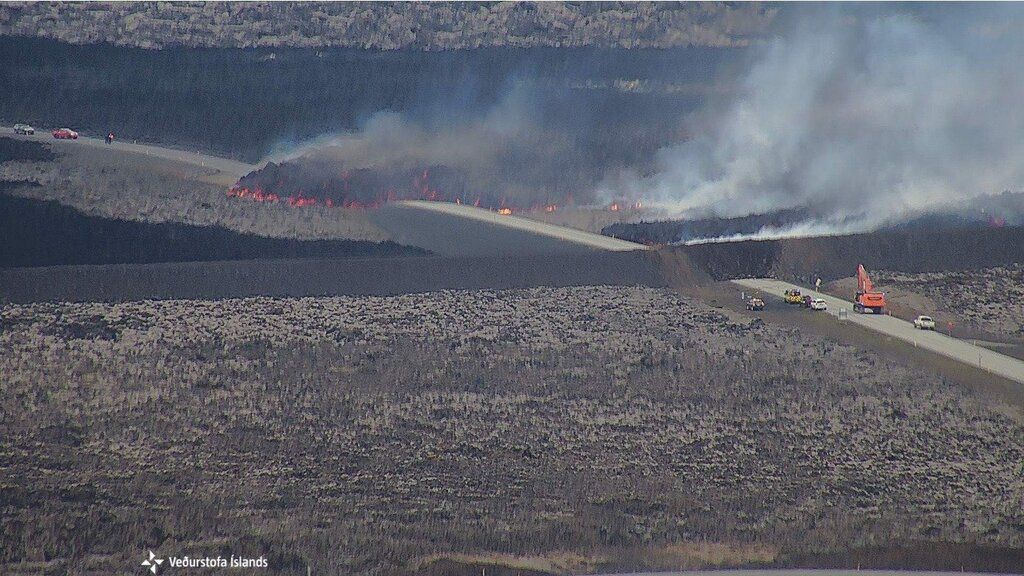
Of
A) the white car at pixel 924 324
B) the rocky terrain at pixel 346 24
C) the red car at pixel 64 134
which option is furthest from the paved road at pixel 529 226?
→ the red car at pixel 64 134

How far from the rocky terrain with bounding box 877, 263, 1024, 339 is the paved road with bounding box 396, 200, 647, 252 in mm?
6044

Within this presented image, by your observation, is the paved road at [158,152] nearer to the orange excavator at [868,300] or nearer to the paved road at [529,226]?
the paved road at [529,226]

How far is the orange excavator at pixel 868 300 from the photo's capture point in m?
37.7

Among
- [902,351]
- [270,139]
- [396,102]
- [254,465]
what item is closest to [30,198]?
[270,139]

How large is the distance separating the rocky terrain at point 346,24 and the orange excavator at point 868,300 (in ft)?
35.7

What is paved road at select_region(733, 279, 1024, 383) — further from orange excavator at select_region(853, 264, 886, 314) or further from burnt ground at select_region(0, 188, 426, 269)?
burnt ground at select_region(0, 188, 426, 269)

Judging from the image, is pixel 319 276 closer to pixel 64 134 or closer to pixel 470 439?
pixel 470 439

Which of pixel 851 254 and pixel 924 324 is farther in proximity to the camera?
pixel 851 254

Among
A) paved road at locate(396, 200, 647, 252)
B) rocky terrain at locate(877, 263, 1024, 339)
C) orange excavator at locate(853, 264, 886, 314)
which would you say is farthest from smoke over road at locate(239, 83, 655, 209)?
rocky terrain at locate(877, 263, 1024, 339)

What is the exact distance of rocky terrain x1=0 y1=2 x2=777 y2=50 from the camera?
153ft

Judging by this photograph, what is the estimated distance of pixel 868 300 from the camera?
37.8 metres

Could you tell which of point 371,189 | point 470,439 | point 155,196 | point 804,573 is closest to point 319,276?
point 371,189

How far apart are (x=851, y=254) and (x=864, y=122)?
575 cm

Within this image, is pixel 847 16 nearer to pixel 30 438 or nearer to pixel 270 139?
pixel 270 139
